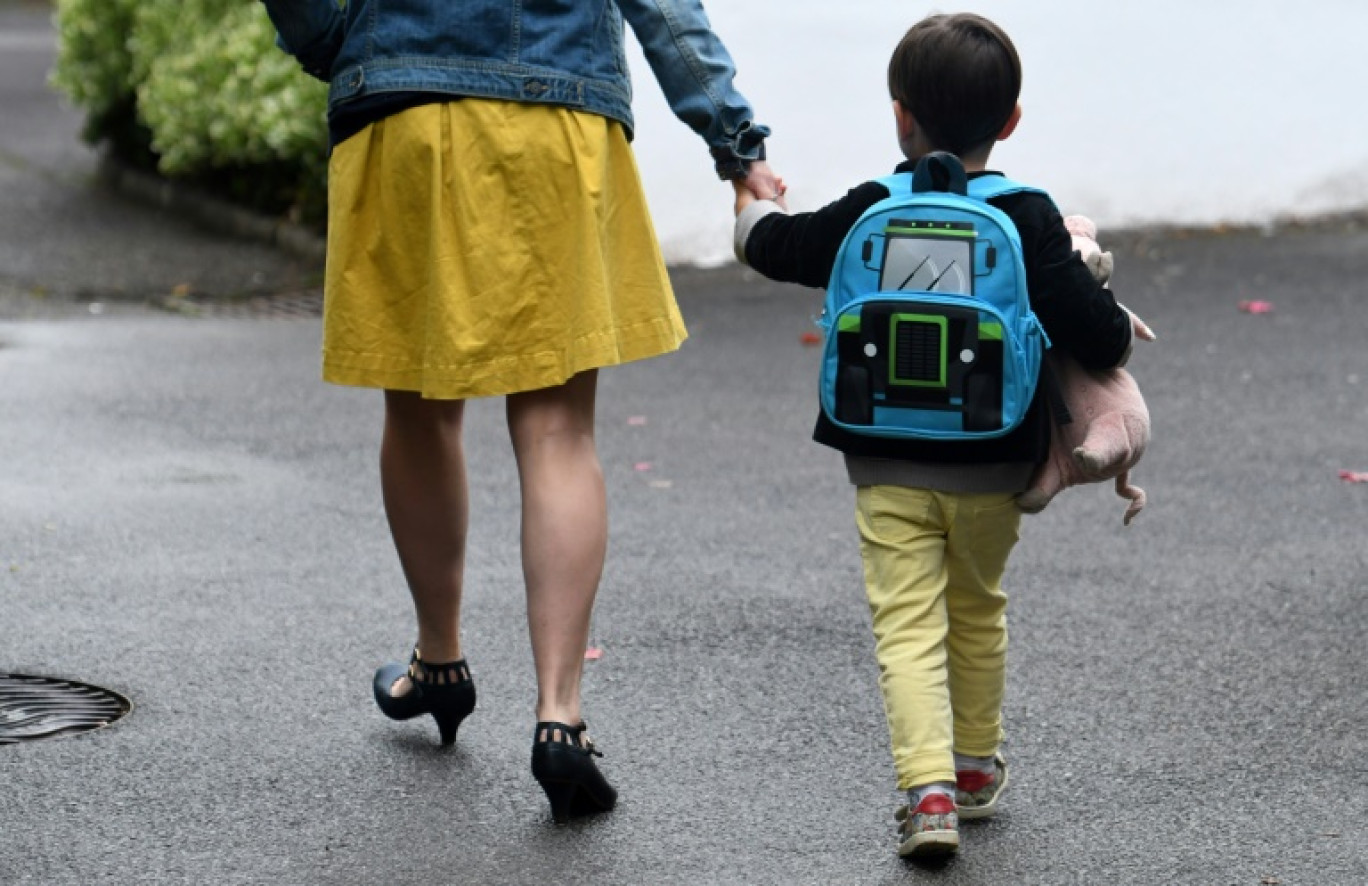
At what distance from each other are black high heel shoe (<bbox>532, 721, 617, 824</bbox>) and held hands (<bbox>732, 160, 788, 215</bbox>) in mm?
887

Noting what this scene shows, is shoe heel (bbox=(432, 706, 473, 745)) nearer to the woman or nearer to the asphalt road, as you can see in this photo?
the asphalt road

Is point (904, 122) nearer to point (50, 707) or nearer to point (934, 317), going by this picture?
point (934, 317)

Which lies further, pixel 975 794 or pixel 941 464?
pixel 975 794

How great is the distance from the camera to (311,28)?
3498mm

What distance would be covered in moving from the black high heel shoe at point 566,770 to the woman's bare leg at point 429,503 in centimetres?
44

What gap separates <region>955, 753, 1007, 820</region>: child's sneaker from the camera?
139 inches

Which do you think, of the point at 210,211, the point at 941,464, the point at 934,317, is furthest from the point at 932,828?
the point at 210,211

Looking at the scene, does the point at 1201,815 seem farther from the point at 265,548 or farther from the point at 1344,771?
the point at 265,548

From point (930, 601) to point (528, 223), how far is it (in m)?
0.87

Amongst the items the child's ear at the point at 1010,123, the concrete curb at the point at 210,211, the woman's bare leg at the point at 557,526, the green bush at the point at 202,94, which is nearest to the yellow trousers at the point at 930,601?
the woman's bare leg at the point at 557,526

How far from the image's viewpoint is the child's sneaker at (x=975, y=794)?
11.6 feet

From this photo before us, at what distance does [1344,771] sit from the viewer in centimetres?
376

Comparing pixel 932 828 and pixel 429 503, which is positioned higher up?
pixel 429 503

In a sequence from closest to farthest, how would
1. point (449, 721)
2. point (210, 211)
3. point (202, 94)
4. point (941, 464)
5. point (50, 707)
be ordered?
1. point (941, 464)
2. point (449, 721)
3. point (50, 707)
4. point (202, 94)
5. point (210, 211)
